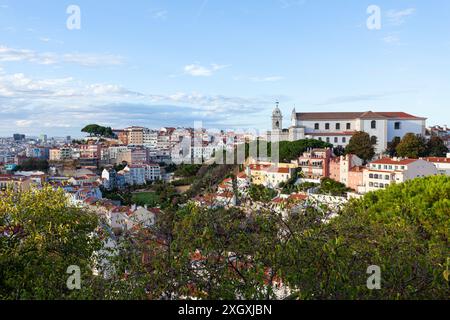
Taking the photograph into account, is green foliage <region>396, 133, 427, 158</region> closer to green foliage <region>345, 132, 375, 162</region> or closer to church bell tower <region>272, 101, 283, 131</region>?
green foliage <region>345, 132, 375, 162</region>

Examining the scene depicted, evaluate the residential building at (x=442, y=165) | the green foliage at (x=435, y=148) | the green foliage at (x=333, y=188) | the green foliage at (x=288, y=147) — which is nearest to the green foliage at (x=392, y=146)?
the green foliage at (x=435, y=148)

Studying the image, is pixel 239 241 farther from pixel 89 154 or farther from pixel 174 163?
pixel 89 154

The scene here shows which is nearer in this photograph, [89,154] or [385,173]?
[385,173]

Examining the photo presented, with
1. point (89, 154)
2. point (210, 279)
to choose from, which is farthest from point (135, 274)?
point (89, 154)

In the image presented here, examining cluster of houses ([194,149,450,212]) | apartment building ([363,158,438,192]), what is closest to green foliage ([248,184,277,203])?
cluster of houses ([194,149,450,212])

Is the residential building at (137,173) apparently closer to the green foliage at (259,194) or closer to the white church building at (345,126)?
the white church building at (345,126)
